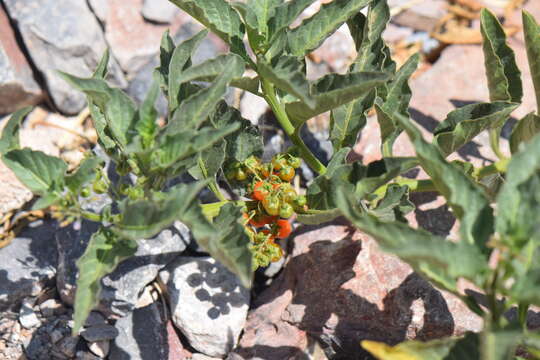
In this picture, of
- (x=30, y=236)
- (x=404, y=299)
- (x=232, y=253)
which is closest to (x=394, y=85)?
(x=404, y=299)

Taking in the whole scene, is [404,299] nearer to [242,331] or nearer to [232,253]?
[242,331]

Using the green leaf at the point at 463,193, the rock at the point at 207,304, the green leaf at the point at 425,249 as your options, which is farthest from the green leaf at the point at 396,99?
the rock at the point at 207,304

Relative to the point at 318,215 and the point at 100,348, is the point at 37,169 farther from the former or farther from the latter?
the point at 100,348

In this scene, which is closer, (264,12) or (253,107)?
(264,12)

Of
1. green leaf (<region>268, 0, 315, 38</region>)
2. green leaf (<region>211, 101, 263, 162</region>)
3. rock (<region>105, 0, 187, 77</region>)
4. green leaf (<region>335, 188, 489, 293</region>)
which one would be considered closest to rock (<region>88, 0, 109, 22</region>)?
rock (<region>105, 0, 187, 77</region>)

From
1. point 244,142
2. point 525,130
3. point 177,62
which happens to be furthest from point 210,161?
point 525,130

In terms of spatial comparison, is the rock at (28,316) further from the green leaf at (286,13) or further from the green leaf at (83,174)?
the green leaf at (286,13)

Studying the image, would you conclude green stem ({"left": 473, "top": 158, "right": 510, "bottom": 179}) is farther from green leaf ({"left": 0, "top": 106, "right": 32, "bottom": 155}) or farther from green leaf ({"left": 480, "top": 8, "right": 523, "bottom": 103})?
green leaf ({"left": 0, "top": 106, "right": 32, "bottom": 155})

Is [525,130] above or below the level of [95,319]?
above
